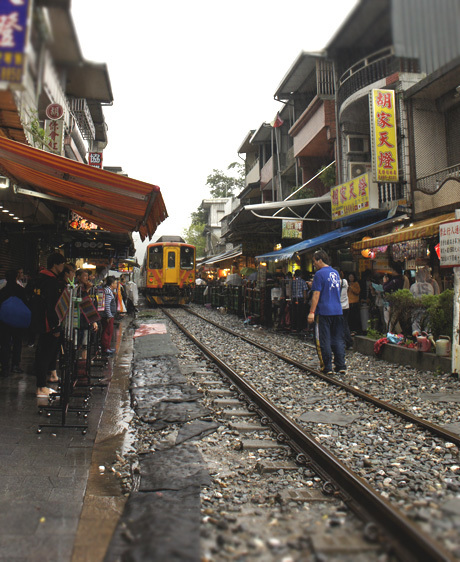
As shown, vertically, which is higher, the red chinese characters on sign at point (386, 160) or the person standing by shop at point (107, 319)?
the red chinese characters on sign at point (386, 160)

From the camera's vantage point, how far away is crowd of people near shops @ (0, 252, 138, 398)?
16.2 feet

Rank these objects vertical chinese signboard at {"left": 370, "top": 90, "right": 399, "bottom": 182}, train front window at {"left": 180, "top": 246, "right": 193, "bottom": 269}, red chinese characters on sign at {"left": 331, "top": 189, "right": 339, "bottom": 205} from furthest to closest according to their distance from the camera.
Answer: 1. train front window at {"left": 180, "top": 246, "right": 193, "bottom": 269}
2. red chinese characters on sign at {"left": 331, "top": 189, "right": 339, "bottom": 205}
3. vertical chinese signboard at {"left": 370, "top": 90, "right": 399, "bottom": 182}

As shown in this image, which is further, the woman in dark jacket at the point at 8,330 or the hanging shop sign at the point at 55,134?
the hanging shop sign at the point at 55,134

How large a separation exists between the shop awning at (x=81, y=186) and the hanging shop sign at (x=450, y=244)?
409cm

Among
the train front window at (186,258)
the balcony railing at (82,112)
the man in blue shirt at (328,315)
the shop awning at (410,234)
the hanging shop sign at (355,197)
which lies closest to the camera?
the balcony railing at (82,112)

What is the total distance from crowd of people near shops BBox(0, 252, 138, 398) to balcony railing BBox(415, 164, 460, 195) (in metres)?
8.23

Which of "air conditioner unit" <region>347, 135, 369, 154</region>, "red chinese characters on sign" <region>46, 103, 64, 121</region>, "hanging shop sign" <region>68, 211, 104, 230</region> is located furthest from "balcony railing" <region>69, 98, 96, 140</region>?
"air conditioner unit" <region>347, 135, 369, 154</region>

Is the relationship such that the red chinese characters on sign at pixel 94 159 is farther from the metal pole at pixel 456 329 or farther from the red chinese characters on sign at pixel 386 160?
the metal pole at pixel 456 329

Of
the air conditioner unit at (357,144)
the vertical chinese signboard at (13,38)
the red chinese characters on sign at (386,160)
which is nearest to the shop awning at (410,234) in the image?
the red chinese characters on sign at (386,160)

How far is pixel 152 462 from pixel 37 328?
2.16 meters

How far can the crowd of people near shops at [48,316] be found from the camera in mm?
4926

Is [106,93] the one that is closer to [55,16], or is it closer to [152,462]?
[55,16]

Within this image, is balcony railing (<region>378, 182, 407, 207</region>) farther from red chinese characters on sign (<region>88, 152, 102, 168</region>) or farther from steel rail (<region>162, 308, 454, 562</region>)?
red chinese characters on sign (<region>88, 152, 102, 168</region>)

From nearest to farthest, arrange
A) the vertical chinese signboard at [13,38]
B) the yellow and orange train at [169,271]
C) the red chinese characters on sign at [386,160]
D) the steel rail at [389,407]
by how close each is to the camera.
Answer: the vertical chinese signboard at [13,38] → the steel rail at [389,407] → the red chinese characters on sign at [386,160] → the yellow and orange train at [169,271]
